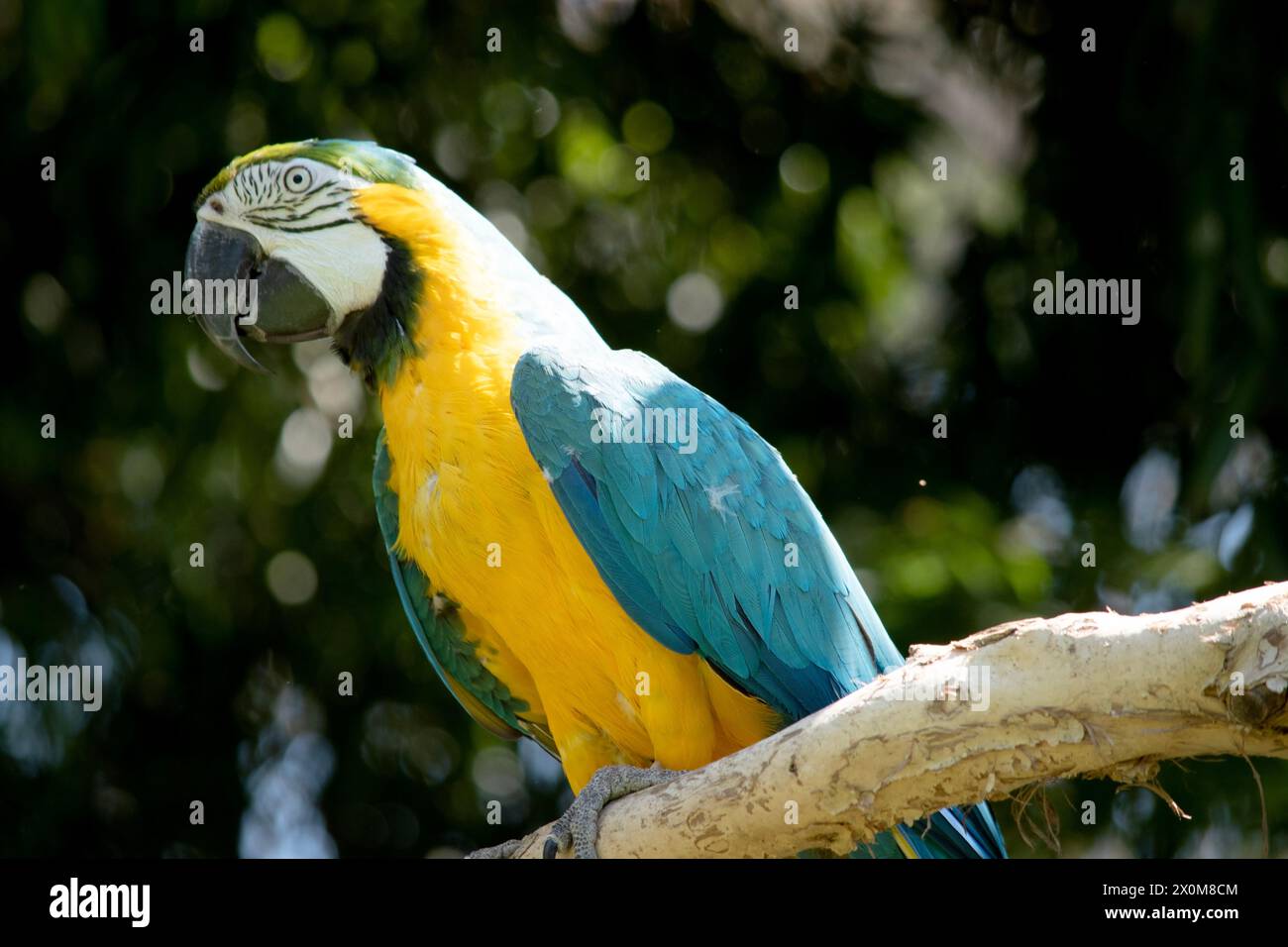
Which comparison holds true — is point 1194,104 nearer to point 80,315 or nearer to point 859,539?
point 859,539

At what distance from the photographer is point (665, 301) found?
523 centimetres

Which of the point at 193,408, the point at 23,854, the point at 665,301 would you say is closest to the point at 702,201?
the point at 665,301

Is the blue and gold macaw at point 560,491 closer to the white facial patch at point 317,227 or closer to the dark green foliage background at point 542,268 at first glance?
the white facial patch at point 317,227

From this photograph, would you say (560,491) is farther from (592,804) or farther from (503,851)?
(503,851)

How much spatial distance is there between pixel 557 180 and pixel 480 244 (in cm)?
190

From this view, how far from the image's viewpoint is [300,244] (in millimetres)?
A: 3375

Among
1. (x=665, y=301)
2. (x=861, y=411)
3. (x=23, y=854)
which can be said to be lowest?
(x=23, y=854)

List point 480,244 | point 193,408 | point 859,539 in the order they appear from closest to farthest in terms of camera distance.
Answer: point 480,244 < point 859,539 < point 193,408

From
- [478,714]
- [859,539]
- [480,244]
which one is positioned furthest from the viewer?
[859,539]

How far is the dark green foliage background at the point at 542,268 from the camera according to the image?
5.09 metres

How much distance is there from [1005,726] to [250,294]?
1.95 meters

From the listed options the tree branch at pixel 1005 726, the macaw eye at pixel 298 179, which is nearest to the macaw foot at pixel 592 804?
the tree branch at pixel 1005 726

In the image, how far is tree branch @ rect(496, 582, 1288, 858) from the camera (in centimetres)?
229

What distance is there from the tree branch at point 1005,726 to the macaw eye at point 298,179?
1578 mm
